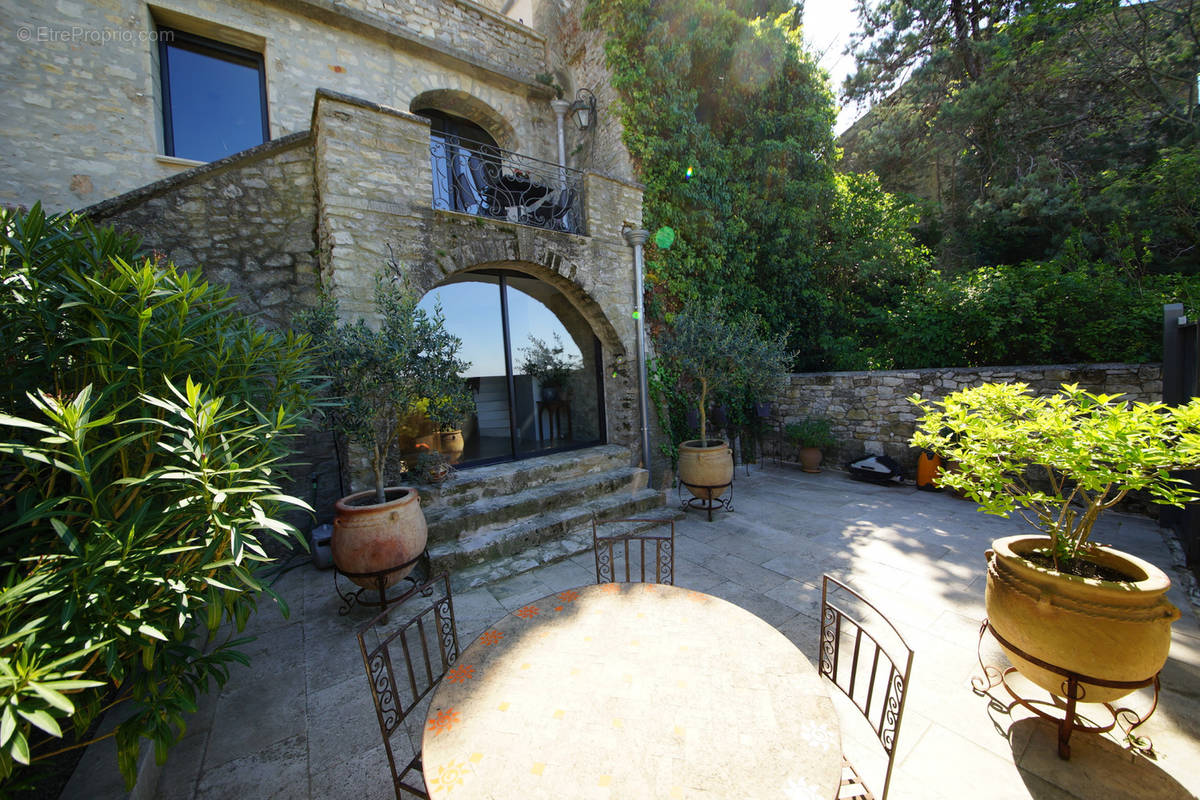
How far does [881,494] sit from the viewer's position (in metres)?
5.42

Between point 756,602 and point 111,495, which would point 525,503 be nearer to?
point 756,602

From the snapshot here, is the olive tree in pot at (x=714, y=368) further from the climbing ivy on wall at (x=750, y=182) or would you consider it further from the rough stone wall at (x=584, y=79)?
the rough stone wall at (x=584, y=79)

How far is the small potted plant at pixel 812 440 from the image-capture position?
6.64m

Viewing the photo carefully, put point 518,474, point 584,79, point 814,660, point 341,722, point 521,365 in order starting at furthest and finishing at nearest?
1. point 584,79
2. point 521,365
3. point 518,474
4. point 814,660
5. point 341,722

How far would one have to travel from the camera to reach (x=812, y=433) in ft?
Answer: 21.9

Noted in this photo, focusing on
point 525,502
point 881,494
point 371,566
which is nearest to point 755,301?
point 881,494

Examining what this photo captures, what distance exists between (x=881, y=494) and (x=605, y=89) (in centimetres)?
717

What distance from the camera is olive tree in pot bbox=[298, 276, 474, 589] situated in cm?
296

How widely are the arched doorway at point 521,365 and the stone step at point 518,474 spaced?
31 centimetres

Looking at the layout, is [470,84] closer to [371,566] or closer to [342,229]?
[342,229]

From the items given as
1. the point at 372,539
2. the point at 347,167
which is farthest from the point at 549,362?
the point at 372,539

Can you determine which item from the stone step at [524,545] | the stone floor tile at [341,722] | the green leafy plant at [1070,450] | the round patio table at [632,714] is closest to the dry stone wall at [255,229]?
the stone step at [524,545]

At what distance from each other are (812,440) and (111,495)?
7.23m

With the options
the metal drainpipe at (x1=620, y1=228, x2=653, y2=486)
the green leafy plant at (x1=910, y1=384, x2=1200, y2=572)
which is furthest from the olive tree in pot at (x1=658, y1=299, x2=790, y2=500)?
the green leafy plant at (x1=910, y1=384, x2=1200, y2=572)
